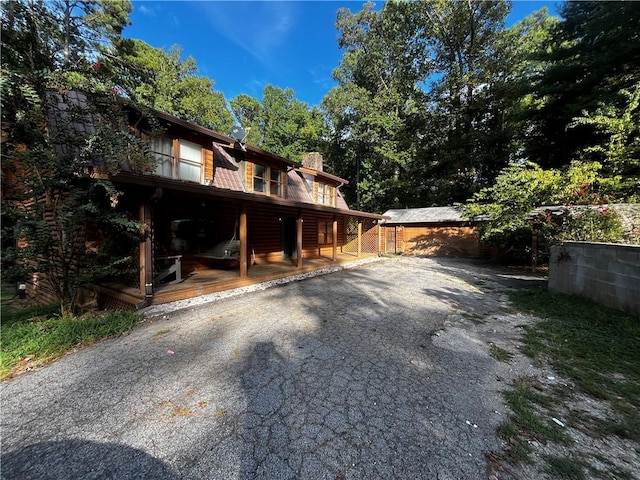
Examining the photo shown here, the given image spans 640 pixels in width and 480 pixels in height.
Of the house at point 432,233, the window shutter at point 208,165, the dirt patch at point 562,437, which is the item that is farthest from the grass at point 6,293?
the house at point 432,233

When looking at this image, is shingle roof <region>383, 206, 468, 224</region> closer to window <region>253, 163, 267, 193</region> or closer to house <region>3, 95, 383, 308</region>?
house <region>3, 95, 383, 308</region>

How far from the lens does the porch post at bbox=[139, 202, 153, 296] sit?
4.88m

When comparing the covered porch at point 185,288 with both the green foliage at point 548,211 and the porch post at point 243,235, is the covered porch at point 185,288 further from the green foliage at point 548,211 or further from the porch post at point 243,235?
the green foliage at point 548,211

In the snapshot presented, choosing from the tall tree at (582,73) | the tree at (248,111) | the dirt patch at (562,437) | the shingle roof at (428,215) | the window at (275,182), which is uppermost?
the tree at (248,111)

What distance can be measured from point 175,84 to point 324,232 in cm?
1744

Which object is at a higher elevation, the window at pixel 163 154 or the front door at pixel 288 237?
the window at pixel 163 154

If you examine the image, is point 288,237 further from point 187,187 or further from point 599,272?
point 599,272

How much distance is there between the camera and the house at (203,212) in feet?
16.5

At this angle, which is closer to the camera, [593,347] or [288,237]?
[593,347]

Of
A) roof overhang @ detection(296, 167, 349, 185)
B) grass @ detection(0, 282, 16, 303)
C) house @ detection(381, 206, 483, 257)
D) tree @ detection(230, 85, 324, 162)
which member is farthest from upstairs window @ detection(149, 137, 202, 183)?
tree @ detection(230, 85, 324, 162)

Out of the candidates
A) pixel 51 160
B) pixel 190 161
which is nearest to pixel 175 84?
pixel 190 161

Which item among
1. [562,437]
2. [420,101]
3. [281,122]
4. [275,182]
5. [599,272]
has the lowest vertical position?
[562,437]

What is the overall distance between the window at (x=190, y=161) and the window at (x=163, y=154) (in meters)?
0.26

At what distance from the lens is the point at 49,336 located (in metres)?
3.63
